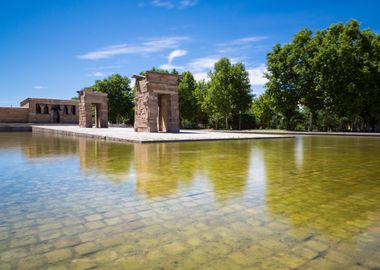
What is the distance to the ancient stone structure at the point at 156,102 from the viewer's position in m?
23.0

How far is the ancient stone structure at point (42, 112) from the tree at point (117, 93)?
23.5ft

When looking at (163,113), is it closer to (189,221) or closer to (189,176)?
(189,176)

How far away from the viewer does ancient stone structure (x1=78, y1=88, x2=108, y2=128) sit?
32.8m

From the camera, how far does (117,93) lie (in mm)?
52594

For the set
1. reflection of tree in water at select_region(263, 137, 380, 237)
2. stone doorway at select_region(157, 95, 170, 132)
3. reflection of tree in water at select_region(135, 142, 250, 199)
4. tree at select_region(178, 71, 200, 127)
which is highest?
tree at select_region(178, 71, 200, 127)

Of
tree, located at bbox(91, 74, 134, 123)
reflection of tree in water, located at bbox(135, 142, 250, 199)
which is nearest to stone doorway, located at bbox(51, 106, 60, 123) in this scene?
tree, located at bbox(91, 74, 134, 123)

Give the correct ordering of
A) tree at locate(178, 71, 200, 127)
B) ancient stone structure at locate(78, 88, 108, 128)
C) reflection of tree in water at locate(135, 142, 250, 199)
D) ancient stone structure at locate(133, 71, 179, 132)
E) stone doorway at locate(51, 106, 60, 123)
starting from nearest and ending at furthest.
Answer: reflection of tree in water at locate(135, 142, 250, 199), ancient stone structure at locate(133, 71, 179, 132), ancient stone structure at locate(78, 88, 108, 128), stone doorway at locate(51, 106, 60, 123), tree at locate(178, 71, 200, 127)

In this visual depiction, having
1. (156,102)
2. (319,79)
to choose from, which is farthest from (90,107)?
(319,79)

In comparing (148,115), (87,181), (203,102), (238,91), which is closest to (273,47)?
(238,91)

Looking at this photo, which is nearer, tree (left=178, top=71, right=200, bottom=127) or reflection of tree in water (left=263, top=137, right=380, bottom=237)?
reflection of tree in water (left=263, top=137, right=380, bottom=237)

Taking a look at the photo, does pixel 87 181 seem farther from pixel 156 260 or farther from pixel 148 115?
pixel 148 115

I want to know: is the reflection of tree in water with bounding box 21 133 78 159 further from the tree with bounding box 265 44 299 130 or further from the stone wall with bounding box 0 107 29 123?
the stone wall with bounding box 0 107 29 123

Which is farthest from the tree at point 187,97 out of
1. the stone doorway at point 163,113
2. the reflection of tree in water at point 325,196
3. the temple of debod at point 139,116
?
the reflection of tree in water at point 325,196

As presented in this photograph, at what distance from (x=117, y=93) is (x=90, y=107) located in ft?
65.4
